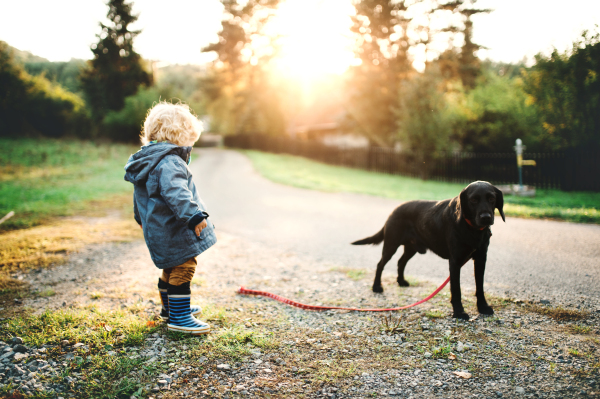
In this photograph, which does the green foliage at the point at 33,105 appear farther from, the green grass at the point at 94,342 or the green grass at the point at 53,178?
the green grass at the point at 94,342

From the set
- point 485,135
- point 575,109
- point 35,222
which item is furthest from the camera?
point 485,135

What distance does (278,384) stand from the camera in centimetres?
258

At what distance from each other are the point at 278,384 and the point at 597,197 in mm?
13655

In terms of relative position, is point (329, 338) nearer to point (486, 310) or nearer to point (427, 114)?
point (486, 310)

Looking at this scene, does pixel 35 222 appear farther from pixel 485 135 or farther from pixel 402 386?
pixel 485 135

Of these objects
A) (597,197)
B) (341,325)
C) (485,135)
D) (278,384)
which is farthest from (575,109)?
(278,384)

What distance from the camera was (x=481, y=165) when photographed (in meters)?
17.1

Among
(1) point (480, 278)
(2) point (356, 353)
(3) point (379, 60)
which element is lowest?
(2) point (356, 353)

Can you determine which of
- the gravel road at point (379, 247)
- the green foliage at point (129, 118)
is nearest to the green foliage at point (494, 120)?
the gravel road at point (379, 247)

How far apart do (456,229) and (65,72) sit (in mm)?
36023

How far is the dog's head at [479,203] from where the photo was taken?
10.1ft

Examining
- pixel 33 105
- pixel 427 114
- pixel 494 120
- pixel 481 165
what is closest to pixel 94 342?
pixel 481 165

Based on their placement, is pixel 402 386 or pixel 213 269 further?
pixel 213 269

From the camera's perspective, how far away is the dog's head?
121 inches
